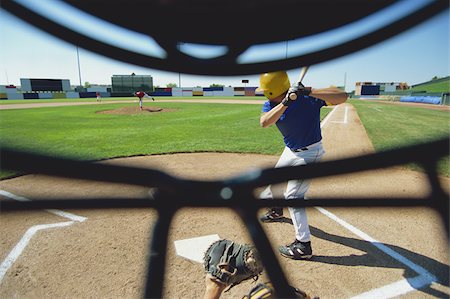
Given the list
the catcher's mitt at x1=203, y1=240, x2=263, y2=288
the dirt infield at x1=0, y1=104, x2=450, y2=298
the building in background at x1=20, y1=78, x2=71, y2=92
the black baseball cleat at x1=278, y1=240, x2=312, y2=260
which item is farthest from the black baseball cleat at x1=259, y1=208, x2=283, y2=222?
the building in background at x1=20, y1=78, x2=71, y2=92

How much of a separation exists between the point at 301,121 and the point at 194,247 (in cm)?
187

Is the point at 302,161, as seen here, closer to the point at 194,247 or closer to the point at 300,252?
the point at 300,252

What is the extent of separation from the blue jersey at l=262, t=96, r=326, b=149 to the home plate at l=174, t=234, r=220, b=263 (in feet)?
4.96

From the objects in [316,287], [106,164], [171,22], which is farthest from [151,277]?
[316,287]

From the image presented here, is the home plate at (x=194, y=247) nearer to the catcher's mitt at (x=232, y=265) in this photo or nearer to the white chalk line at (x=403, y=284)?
the catcher's mitt at (x=232, y=265)

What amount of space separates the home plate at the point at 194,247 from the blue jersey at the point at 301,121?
1.51m

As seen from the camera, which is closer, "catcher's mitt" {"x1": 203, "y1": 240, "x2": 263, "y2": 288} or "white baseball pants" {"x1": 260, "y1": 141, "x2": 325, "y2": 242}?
"catcher's mitt" {"x1": 203, "y1": 240, "x2": 263, "y2": 288}

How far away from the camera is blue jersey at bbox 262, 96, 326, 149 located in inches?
116

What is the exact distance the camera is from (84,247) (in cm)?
318

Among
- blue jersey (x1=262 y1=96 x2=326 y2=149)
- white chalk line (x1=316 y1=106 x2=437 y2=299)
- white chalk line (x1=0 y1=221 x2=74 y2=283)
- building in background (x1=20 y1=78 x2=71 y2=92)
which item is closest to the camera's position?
white chalk line (x1=316 y1=106 x2=437 y2=299)

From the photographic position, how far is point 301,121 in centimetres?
305

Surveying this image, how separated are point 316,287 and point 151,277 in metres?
2.57

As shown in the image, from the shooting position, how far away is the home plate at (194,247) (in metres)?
3.00

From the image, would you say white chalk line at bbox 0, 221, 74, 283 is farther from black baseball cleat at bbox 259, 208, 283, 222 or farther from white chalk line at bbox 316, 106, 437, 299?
white chalk line at bbox 316, 106, 437, 299
